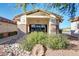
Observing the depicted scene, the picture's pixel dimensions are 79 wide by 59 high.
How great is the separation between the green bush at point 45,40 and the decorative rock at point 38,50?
0.18 feet

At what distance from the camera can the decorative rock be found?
281 centimetres

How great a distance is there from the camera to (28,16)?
2.90 m

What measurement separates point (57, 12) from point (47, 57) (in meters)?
0.78

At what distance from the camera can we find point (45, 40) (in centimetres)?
285

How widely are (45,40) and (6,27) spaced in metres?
0.71

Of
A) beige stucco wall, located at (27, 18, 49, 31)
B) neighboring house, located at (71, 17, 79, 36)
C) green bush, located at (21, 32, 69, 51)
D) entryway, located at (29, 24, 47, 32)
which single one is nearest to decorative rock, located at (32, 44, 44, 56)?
green bush, located at (21, 32, 69, 51)

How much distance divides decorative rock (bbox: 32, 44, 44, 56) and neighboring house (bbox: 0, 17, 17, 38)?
46 cm

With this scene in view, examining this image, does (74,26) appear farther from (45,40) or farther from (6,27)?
(6,27)

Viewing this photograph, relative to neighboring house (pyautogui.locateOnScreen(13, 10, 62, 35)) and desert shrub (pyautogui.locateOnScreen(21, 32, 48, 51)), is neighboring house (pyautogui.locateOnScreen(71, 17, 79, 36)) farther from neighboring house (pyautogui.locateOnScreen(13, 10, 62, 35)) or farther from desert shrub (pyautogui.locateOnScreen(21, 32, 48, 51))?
desert shrub (pyautogui.locateOnScreen(21, 32, 48, 51))

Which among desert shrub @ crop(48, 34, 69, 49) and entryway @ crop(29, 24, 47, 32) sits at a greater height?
entryway @ crop(29, 24, 47, 32)

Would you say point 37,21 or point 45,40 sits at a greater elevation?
point 37,21

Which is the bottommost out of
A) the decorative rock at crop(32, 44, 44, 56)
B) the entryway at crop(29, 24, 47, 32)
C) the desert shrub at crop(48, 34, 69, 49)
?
the decorative rock at crop(32, 44, 44, 56)

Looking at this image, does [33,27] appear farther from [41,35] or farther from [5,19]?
[5,19]

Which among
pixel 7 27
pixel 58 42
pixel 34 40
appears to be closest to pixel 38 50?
pixel 34 40
